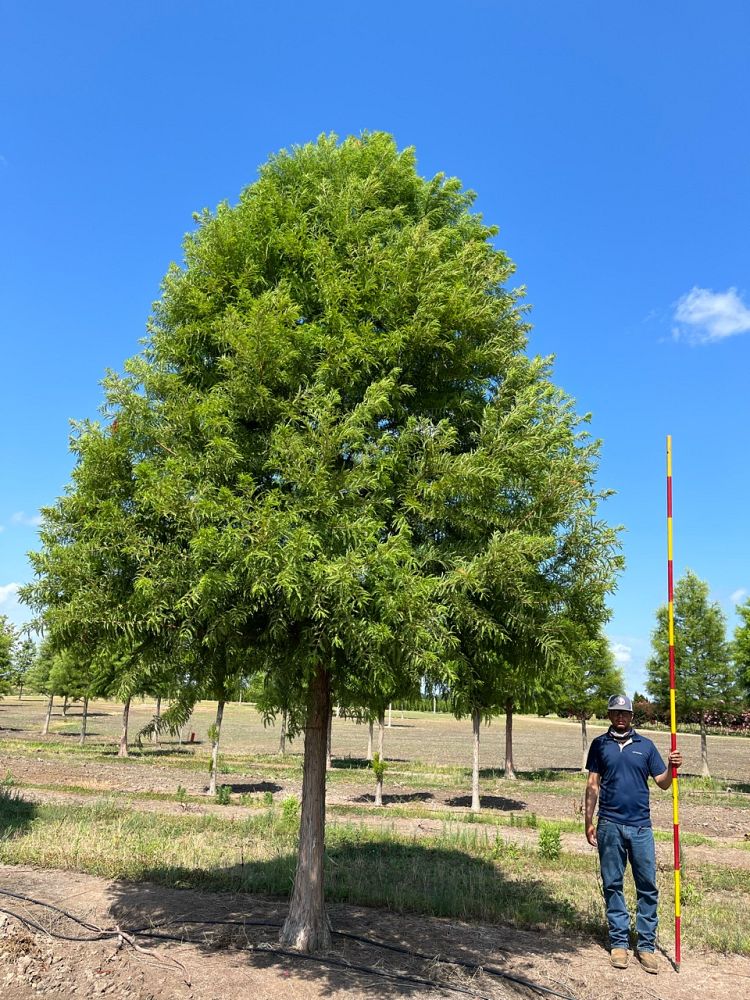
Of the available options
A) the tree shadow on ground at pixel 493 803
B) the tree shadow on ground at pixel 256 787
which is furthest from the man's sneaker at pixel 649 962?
the tree shadow on ground at pixel 256 787

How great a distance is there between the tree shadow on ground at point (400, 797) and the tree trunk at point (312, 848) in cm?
1394

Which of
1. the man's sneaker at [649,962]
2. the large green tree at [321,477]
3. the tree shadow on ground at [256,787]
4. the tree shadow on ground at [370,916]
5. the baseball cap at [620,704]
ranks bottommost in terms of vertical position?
the tree shadow on ground at [256,787]

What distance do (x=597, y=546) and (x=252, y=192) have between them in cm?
515

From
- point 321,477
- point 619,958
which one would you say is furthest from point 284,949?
point 321,477

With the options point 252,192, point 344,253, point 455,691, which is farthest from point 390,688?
point 252,192

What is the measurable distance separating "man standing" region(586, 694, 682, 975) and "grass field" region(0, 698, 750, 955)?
1171 mm

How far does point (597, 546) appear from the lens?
6926 mm

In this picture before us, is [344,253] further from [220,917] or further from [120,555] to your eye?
[220,917]

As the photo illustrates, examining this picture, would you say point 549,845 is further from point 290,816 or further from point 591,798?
point 591,798

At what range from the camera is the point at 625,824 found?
7.33m

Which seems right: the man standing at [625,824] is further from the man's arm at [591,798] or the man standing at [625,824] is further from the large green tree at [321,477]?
the large green tree at [321,477]

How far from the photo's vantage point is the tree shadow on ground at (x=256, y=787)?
2236 centimetres

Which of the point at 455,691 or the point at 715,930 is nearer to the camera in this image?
the point at 455,691

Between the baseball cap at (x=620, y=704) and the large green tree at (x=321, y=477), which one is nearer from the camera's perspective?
the large green tree at (x=321, y=477)
